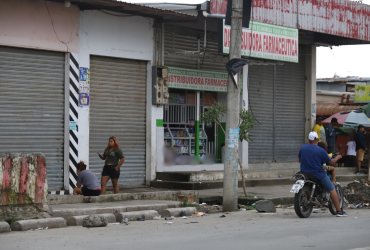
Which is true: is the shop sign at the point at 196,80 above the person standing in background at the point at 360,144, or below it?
above

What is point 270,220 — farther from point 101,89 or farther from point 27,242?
point 101,89

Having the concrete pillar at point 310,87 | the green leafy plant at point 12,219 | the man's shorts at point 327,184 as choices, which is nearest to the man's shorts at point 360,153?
the concrete pillar at point 310,87

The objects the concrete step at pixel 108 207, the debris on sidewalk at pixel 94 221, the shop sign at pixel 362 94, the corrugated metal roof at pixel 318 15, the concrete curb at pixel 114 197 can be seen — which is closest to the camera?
the debris on sidewalk at pixel 94 221

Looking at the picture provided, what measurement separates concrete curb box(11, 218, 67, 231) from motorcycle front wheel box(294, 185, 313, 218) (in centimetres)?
429

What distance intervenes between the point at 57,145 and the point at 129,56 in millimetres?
3475

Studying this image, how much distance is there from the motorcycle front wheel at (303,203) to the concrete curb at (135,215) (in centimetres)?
279

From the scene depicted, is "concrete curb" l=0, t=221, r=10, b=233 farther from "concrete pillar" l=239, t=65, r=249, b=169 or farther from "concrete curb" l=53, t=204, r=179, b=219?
"concrete pillar" l=239, t=65, r=249, b=169

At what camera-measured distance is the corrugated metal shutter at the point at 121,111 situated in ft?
53.5

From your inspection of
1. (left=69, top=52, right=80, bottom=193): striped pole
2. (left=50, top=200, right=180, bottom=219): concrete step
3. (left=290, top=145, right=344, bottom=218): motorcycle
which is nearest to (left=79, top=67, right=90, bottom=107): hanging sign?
(left=69, top=52, right=80, bottom=193): striped pole

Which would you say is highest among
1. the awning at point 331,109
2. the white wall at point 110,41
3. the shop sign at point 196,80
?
the white wall at point 110,41

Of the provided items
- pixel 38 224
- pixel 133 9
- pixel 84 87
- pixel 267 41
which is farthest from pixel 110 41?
pixel 38 224

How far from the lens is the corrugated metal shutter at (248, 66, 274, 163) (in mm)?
21078

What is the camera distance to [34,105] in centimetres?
1480

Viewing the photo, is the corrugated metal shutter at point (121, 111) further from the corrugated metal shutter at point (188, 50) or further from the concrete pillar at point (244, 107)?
the concrete pillar at point (244, 107)
